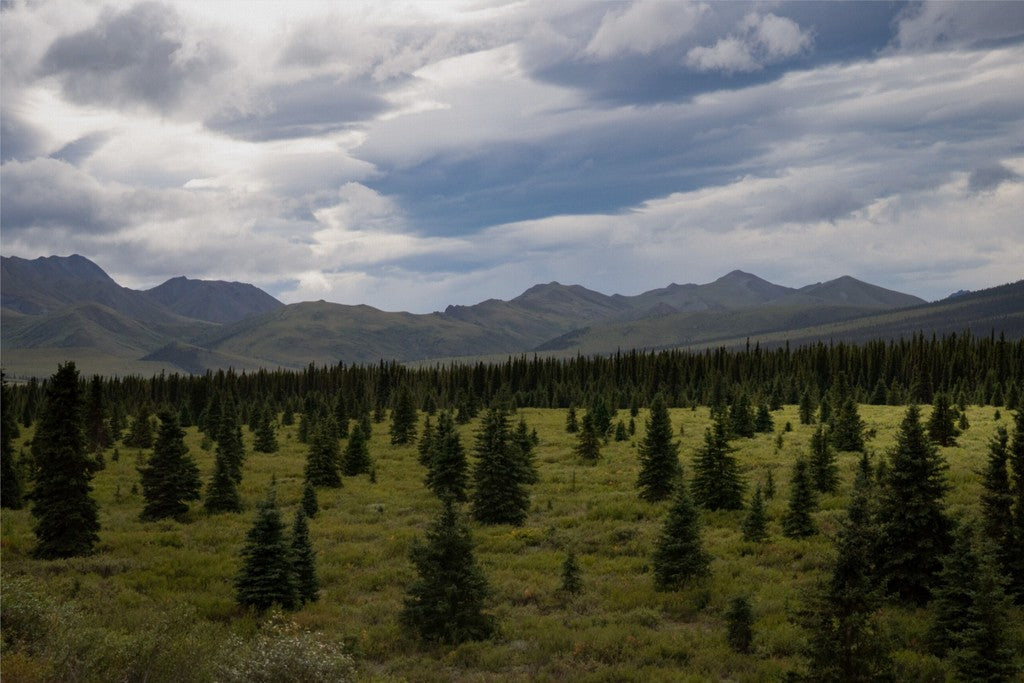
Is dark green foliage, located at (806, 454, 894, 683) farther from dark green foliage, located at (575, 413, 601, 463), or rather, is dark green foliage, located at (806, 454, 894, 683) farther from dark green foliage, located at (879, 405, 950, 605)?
dark green foliage, located at (575, 413, 601, 463)

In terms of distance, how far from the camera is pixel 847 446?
4628cm

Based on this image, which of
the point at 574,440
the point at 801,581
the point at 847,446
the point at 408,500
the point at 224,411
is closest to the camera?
the point at 801,581

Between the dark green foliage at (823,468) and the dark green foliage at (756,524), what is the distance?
7.69 m

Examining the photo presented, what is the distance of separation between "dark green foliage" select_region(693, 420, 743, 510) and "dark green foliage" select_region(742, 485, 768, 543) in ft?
17.5

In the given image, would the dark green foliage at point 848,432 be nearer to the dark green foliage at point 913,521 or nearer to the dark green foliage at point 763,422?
the dark green foliage at point 763,422

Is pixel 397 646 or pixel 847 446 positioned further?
pixel 847 446

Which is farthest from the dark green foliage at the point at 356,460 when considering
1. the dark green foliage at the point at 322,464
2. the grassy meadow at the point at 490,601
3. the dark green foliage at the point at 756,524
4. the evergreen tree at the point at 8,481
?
the dark green foliage at the point at 756,524

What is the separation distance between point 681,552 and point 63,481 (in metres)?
26.1

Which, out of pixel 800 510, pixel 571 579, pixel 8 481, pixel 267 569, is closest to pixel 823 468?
pixel 800 510

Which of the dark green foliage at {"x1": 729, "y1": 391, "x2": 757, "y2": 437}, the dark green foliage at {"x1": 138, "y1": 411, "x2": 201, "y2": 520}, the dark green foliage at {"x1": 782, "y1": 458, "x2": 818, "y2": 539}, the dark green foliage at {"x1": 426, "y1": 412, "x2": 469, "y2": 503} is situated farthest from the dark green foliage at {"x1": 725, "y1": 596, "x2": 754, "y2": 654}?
the dark green foliage at {"x1": 729, "y1": 391, "x2": 757, "y2": 437}

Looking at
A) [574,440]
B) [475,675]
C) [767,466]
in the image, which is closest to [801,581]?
[475,675]

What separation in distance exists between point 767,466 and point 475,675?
3238 centimetres

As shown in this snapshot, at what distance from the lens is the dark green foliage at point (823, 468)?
3397cm

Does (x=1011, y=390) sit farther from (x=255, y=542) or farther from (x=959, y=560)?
(x=255, y=542)
